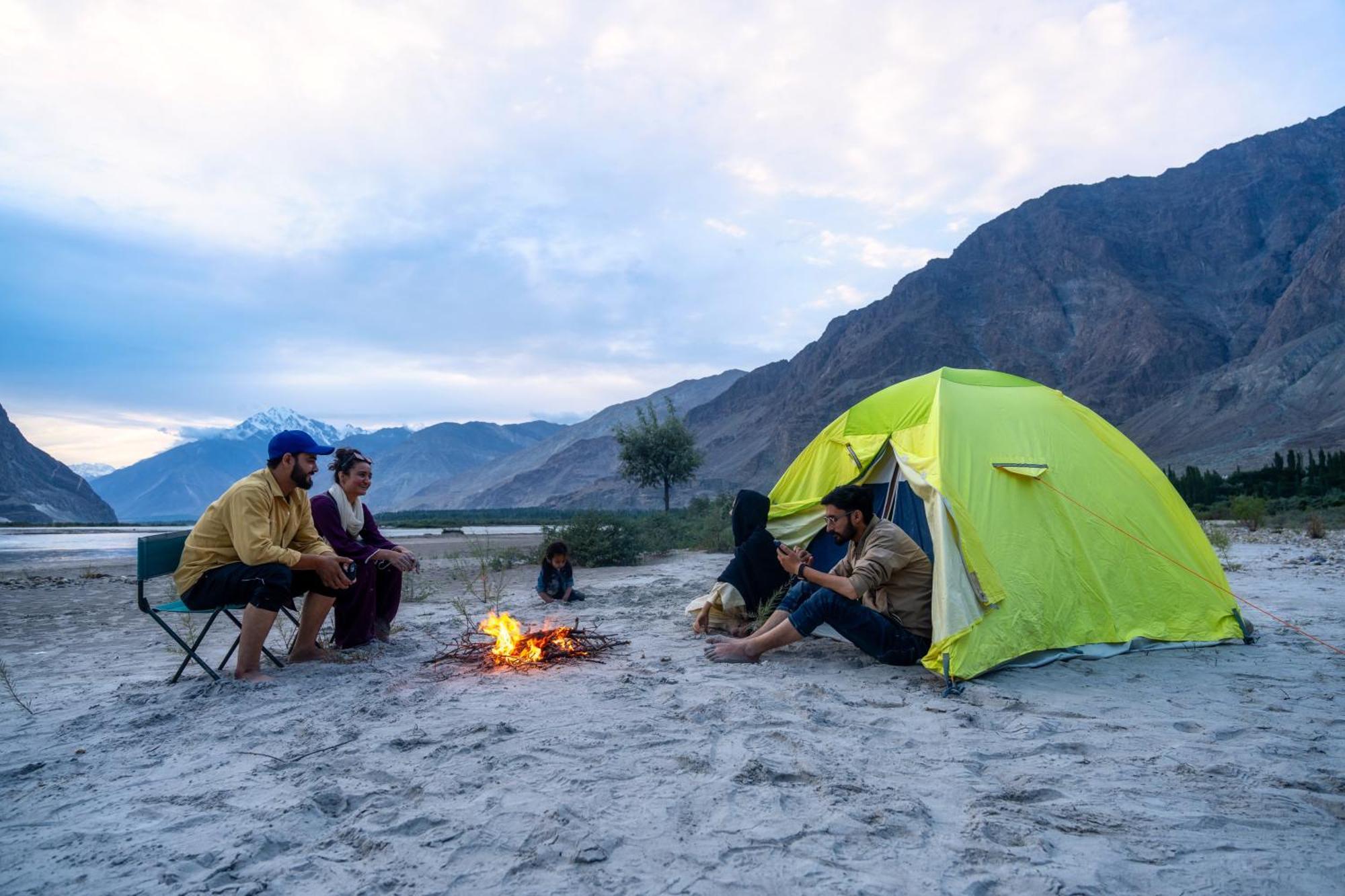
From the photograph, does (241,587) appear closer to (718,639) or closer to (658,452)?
(718,639)

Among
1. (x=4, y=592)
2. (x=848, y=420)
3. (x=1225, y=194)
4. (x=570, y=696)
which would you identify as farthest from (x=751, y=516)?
(x=1225, y=194)

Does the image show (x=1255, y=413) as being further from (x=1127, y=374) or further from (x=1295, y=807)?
(x=1295, y=807)

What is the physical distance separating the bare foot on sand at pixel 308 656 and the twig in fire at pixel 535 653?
72 centimetres

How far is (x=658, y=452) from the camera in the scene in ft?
108

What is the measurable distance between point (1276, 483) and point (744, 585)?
25006mm

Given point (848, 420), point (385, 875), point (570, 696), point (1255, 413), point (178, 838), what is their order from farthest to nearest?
point (1255, 413)
point (848, 420)
point (570, 696)
point (178, 838)
point (385, 875)

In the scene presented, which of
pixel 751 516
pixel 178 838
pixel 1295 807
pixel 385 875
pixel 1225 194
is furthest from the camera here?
pixel 1225 194

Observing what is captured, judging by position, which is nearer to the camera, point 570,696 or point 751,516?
point 570,696

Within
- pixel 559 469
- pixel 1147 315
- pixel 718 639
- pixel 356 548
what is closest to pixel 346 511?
pixel 356 548

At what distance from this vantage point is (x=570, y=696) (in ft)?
14.2

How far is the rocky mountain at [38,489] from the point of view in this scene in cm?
7244

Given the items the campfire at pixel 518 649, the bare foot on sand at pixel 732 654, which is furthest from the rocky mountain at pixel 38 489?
the bare foot on sand at pixel 732 654

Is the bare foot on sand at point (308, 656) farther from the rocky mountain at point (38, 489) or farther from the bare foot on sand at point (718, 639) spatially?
the rocky mountain at point (38, 489)

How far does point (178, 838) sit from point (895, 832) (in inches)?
96.5
